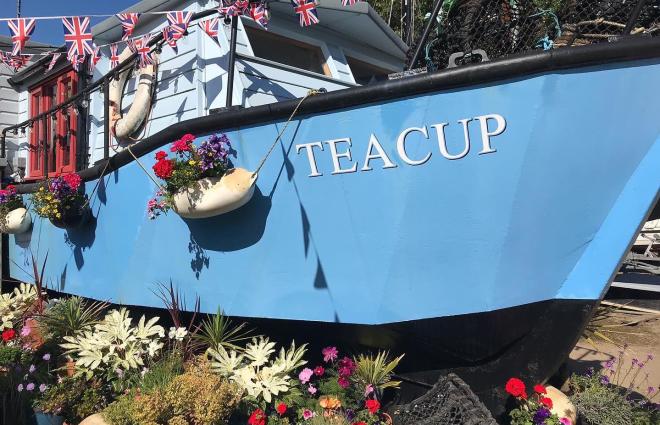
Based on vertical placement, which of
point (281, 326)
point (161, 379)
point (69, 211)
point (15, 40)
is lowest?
point (161, 379)

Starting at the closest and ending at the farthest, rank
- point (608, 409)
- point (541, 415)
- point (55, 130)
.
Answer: point (541, 415) < point (608, 409) < point (55, 130)

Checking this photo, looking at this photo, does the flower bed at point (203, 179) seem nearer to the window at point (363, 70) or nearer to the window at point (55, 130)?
the window at point (55, 130)

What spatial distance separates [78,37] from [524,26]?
3.46m

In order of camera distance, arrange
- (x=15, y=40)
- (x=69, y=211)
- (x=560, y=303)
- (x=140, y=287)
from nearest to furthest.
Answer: (x=560, y=303) → (x=140, y=287) → (x=15, y=40) → (x=69, y=211)

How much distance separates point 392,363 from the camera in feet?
10.3

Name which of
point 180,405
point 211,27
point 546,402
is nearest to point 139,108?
point 211,27

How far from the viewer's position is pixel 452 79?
8.81 ft

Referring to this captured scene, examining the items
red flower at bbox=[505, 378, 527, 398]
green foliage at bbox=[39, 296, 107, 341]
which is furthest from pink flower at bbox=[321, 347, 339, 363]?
green foliage at bbox=[39, 296, 107, 341]

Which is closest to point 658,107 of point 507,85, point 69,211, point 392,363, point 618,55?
point 618,55

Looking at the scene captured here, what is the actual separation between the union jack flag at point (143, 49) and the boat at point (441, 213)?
3.17 feet

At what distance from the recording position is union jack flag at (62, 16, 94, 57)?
423cm

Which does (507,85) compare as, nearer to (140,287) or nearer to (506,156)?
(506,156)

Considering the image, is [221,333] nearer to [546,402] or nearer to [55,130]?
[546,402]

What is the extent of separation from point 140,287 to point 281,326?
3.93 feet
